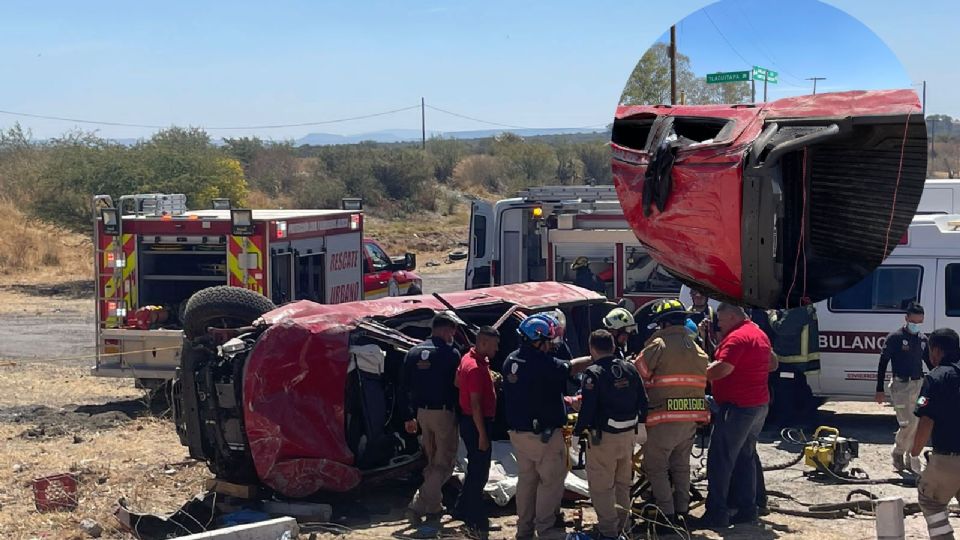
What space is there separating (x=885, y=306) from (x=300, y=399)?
6371 millimetres

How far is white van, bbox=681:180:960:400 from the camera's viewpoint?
37.9 ft

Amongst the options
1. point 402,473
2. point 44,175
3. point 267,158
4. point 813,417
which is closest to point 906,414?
point 813,417

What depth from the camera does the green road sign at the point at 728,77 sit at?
126 inches

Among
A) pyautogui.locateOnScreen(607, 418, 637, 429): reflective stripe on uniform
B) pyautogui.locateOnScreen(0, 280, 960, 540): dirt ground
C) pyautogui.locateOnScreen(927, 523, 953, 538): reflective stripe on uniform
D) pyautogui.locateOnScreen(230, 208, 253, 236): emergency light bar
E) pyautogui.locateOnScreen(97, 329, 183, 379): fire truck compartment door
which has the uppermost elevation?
pyautogui.locateOnScreen(230, 208, 253, 236): emergency light bar

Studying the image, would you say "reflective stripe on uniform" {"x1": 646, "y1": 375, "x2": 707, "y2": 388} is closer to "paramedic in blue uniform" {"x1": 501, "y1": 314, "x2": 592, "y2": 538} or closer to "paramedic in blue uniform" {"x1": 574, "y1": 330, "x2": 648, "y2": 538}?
"paramedic in blue uniform" {"x1": 574, "y1": 330, "x2": 648, "y2": 538}

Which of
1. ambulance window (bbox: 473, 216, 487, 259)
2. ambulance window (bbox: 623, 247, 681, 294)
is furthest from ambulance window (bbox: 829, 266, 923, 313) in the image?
ambulance window (bbox: 473, 216, 487, 259)

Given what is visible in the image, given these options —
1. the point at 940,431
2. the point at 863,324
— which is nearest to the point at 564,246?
the point at 863,324

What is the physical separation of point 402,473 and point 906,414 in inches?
179

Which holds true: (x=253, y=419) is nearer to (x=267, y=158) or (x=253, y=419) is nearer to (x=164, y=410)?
(x=164, y=410)

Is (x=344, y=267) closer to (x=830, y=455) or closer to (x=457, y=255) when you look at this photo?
(x=830, y=455)

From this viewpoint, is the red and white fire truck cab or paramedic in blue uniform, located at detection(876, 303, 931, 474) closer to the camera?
paramedic in blue uniform, located at detection(876, 303, 931, 474)

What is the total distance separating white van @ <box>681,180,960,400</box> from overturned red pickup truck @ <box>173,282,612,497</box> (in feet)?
14.8

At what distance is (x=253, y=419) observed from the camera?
27.0ft

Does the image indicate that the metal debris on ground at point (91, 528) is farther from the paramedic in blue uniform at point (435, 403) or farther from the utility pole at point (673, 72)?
the utility pole at point (673, 72)
